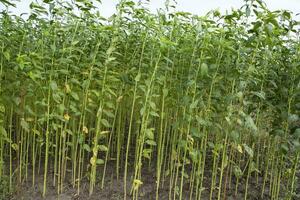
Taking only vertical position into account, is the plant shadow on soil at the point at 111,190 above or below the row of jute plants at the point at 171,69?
below

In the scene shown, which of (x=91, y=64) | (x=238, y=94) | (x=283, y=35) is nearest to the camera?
(x=238, y=94)

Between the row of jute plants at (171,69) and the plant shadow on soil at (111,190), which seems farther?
the plant shadow on soil at (111,190)

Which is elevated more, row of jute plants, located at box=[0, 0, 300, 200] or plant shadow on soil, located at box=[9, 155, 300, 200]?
row of jute plants, located at box=[0, 0, 300, 200]

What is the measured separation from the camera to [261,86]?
12.6 ft

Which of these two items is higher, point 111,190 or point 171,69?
point 171,69

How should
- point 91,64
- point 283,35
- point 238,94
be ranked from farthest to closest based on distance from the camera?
point 283,35 < point 91,64 < point 238,94

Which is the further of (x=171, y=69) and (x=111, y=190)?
(x=111, y=190)

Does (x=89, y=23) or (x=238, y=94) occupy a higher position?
(x=89, y=23)

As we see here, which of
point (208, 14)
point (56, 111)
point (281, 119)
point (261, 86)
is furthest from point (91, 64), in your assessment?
point (281, 119)

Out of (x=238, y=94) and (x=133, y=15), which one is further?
(x=133, y=15)

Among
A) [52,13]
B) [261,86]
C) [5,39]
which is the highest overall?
[52,13]

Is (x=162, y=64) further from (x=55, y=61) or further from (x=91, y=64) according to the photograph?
(x=55, y=61)

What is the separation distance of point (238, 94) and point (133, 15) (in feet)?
4.24

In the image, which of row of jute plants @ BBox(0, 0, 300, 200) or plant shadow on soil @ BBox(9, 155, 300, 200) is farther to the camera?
plant shadow on soil @ BBox(9, 155, 300, 200)
